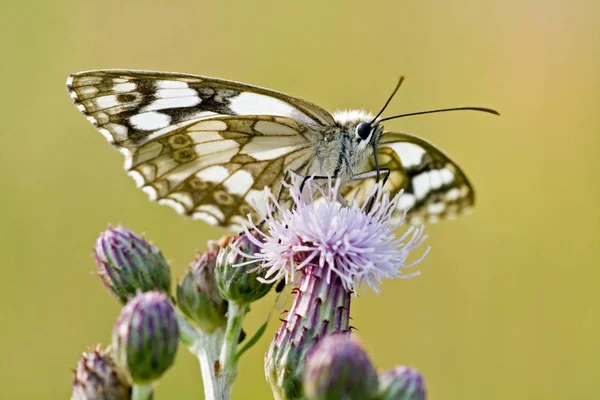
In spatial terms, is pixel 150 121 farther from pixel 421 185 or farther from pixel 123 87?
pixel 421 185

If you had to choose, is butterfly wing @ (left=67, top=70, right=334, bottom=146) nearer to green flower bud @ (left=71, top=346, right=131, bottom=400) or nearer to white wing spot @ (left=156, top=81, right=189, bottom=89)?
white wing spot @ (left=156, top=81, right=189, bottom=89)

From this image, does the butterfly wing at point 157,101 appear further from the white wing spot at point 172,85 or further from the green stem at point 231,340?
the green stem at point 231,340

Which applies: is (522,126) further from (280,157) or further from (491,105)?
(280,157)

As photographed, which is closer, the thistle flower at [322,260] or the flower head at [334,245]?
the thistle flower at [322,260]

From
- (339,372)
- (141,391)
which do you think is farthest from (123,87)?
(339,372)

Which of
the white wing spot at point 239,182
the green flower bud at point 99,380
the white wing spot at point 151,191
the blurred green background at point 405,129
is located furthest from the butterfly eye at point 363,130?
the blurred green background at point 405,129

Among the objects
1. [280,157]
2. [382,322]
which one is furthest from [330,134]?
[382,322]

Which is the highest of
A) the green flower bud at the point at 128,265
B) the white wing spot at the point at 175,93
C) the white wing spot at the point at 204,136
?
the white wing spot at the point at 175,93
